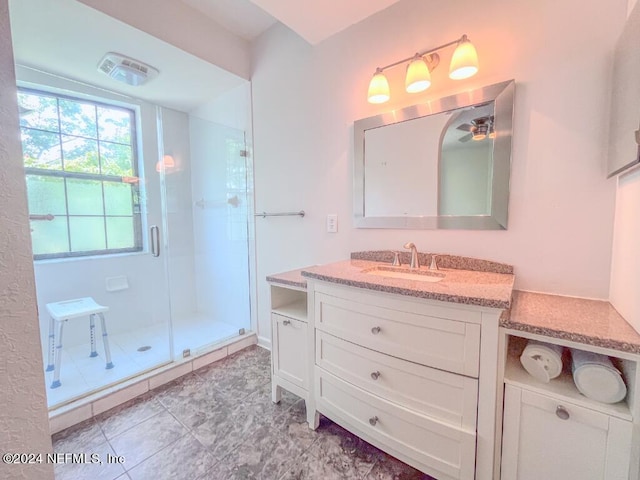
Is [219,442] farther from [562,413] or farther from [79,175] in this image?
[79,175]

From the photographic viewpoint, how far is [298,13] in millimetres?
1558

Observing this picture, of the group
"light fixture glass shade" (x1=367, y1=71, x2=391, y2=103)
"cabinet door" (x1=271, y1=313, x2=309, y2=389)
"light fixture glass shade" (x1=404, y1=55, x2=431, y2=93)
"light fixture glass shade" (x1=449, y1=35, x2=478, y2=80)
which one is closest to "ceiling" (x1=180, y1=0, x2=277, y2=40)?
"light fixture glass shade" (x1=367, y1=71, x2=391, y2=103)

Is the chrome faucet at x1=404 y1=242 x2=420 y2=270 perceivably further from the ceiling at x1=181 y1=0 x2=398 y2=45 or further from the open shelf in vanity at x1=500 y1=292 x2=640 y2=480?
the ceiling at x1=181 y1=0 x2=398 y2=45

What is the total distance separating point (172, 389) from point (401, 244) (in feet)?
5.86

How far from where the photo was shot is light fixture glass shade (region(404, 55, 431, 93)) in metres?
1.34

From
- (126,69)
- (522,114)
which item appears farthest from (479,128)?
(126,69)

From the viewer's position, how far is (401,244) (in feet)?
5.23

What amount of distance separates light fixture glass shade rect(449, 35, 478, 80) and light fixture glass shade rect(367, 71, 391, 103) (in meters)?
0.36

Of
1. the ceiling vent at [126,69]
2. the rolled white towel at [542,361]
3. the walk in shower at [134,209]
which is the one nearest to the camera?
the rolled white towel at [542,361]

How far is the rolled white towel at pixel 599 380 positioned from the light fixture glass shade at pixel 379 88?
4.73ft

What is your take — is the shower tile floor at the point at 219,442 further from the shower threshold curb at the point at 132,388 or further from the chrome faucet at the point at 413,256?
the chrome faucet at the point at 413,256

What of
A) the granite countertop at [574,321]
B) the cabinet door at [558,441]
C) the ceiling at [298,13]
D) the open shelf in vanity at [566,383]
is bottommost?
the cabinet door at [558,441]

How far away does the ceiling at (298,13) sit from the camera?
150cm

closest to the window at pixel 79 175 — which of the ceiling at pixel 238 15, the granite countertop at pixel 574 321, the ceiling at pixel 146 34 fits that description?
the ceiling at pixel 146 34
